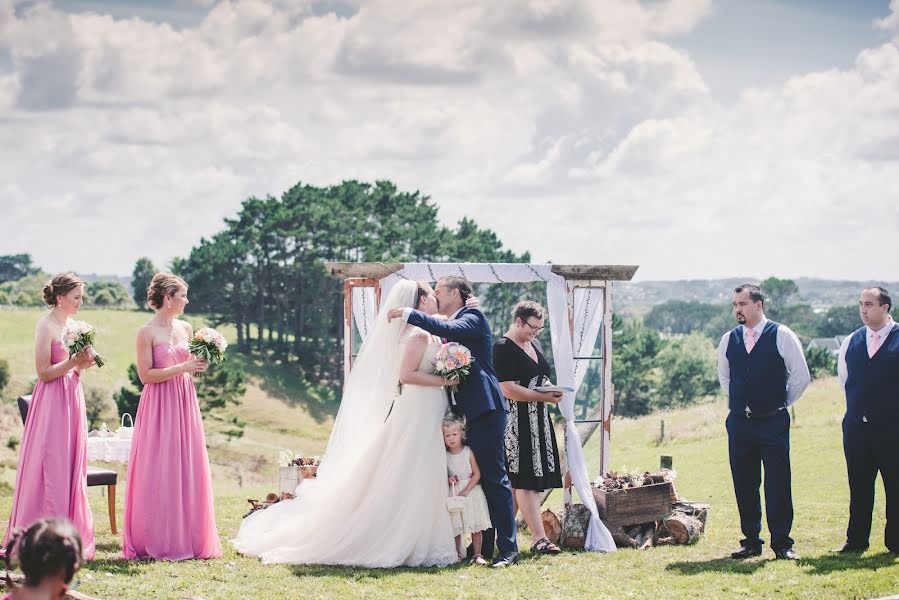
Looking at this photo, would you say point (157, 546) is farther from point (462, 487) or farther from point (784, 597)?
point (784, 597)

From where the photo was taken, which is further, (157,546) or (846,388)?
(846,388)

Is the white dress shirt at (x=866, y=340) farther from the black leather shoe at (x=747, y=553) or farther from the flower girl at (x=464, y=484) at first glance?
the flower girl at (x=464, y=484)

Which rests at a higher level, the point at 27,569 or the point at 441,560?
the point at 27,569

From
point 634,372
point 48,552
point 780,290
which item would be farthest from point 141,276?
point 48,552

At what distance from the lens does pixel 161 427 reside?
7055 millimetres

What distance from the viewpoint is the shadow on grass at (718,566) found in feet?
22.8

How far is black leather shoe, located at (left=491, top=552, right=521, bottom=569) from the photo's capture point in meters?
7.04

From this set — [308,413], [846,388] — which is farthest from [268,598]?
[308,413]

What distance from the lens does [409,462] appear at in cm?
712

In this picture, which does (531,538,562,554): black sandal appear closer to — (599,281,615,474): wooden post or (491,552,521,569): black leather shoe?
(491,552,521,569): black leather shoe

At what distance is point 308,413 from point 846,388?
127ft

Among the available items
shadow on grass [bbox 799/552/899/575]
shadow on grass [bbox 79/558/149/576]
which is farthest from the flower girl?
shadow on grass [bbox 799/552/899/575]

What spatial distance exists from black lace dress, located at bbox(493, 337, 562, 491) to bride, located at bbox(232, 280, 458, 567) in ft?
2.76

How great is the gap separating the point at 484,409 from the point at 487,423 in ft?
0.47
